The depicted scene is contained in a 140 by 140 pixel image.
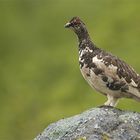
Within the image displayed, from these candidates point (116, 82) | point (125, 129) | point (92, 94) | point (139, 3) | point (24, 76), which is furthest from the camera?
point (139, 3)

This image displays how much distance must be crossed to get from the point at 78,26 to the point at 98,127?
103 inches

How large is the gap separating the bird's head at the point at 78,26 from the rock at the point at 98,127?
6.53 feet

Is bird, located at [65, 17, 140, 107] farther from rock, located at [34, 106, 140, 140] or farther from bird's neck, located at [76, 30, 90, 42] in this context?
rock, located at [34, 106, 140, 140]

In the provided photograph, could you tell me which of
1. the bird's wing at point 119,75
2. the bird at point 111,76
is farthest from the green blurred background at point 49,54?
the bird's wing at point 119,75

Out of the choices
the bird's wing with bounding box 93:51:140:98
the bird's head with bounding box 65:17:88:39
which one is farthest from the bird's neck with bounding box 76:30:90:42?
the bird's wing with bounding box 93:51:140:98

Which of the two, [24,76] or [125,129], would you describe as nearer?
[125,129]

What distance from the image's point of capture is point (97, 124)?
10914 millimetres

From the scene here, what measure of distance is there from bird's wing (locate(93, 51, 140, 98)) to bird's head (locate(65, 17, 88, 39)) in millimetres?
821

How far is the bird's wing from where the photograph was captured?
40.4ft

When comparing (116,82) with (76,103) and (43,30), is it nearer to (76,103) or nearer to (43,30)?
(76,103)

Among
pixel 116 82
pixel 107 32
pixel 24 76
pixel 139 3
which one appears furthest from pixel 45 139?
pixel 139 3

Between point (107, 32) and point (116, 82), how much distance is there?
1917 inches

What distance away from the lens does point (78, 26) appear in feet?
42.9

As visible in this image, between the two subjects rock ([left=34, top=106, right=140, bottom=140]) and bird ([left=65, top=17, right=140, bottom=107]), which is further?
bird ([left=65, top=17, right=140, bottom=107])
